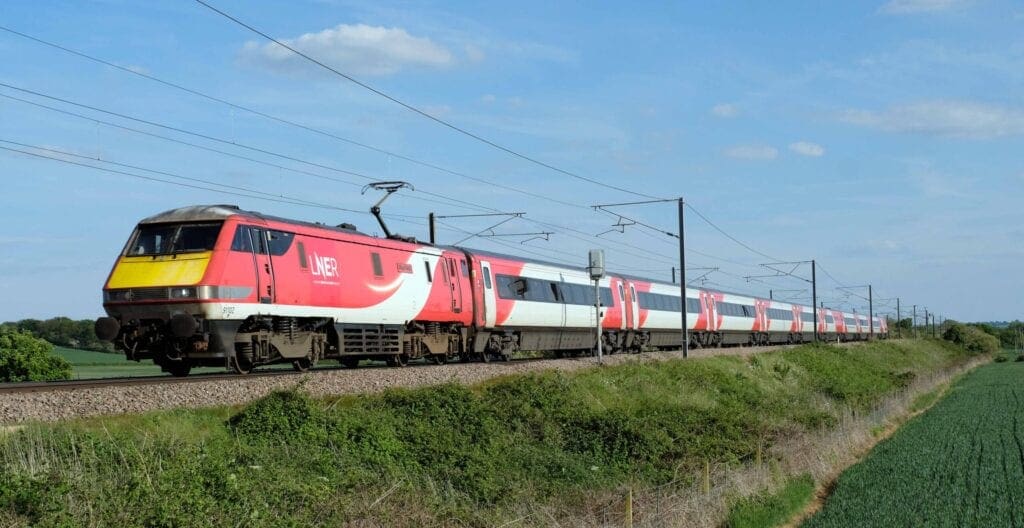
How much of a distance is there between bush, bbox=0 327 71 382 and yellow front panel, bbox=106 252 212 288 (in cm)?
2675

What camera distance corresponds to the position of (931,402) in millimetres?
49375

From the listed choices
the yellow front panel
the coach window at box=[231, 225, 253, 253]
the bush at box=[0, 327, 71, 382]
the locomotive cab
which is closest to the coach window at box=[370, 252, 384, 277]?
the coach window at box=[231, 225, 253, 253]

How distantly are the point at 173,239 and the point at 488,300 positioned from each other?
498 inches

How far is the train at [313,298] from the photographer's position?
18.2 metres

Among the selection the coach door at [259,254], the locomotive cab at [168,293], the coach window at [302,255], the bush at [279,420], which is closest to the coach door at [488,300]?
the coach window at [302,255]

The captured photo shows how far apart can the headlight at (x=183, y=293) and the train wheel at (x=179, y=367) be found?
5.38ft

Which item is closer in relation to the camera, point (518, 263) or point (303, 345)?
point (303, 345)

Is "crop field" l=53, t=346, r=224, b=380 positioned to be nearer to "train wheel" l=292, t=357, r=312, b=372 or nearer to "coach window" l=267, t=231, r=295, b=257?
"train wheel" l=292, t=357, r=312, b=372

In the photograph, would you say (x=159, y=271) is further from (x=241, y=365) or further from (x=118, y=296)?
(x=241, y=365)

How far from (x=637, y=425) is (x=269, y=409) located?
8.50 meters

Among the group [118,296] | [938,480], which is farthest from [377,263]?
[938,480]

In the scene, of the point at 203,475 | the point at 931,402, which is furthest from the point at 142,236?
the point at 931,402

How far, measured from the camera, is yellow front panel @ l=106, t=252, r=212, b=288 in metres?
18.1

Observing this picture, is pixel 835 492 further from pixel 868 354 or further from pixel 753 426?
pixel 868 354
